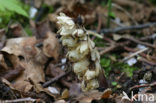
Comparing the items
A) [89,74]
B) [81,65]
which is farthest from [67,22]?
[89,74]

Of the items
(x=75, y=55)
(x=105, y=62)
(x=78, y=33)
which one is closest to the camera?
(x=78, y=33)

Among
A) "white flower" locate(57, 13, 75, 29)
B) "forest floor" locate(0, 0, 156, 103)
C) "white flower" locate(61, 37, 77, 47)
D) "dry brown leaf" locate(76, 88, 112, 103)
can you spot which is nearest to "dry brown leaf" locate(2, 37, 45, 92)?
"forest floor" locate(0, 0, 156, 103)

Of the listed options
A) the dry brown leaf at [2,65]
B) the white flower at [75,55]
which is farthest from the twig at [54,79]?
the white flower at [75,55]

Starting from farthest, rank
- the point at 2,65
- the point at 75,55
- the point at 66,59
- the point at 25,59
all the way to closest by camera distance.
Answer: the point at 25,59 → the point at 2,65 → the point at 66,59 → the point at 75,55

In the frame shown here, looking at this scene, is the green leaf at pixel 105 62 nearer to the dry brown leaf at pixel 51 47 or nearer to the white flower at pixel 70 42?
the dry brown leaf at pixel 51 47

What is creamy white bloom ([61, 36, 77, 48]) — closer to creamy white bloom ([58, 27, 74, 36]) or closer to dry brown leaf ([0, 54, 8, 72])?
creamy white bloom ([58, 27, 74, 36])

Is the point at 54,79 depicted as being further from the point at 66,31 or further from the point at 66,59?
the point at 66,31

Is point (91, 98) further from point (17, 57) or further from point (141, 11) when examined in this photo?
point (141, 11)

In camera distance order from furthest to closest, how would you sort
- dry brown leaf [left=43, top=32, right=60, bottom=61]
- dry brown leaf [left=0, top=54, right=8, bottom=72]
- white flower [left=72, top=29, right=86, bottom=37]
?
1. dry brown leaf [left=43, top=32, right=60, bottom=61]
2. dry brown leaf [left=0, top=54, right=8, bottom=72]
3. white flower [left=72, top=29, right=86, bottom=37]

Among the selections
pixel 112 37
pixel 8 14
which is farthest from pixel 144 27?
pixel 8 14
